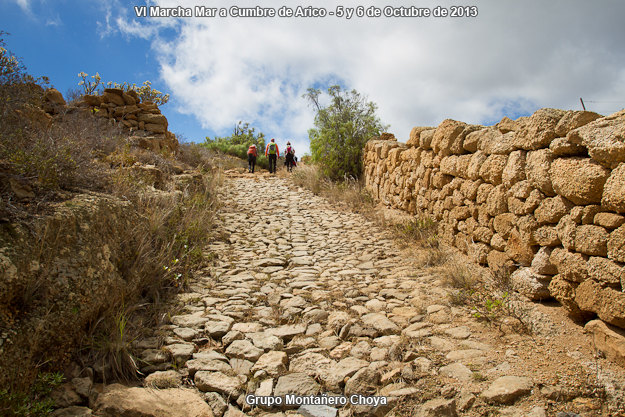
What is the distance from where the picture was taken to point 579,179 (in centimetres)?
314

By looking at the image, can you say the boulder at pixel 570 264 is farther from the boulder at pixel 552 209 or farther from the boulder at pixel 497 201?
the boulder at pixel 497 201

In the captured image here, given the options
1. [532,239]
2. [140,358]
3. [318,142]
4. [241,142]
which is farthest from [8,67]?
[241,142]

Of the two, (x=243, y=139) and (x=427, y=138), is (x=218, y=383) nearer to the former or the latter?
(x=427, y=138)

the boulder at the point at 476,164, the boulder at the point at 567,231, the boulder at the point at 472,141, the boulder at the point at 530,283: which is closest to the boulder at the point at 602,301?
the boulder at the point at 567,231

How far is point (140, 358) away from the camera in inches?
123

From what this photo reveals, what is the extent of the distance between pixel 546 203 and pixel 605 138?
0.83m

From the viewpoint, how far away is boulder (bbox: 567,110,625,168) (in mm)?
2818

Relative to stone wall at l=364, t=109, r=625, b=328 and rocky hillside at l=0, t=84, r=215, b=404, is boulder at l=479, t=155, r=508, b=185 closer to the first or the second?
stone wall at l=364, t=109, r=625, b=328

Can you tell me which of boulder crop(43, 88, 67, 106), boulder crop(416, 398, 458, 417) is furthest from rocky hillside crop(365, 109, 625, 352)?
boulder crop(43, 88, 67, 106)

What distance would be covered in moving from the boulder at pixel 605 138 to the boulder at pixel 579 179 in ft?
0.27

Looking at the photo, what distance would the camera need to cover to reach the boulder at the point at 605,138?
282 cm

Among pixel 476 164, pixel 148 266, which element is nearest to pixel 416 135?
pixel 476 164

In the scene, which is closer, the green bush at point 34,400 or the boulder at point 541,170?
the green bush at point 34,400

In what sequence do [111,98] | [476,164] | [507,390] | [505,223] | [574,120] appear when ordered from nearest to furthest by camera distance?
1. [507,390]
2. [574,120]
3. [505,223]
4. [476,164]
5. [111,98]
